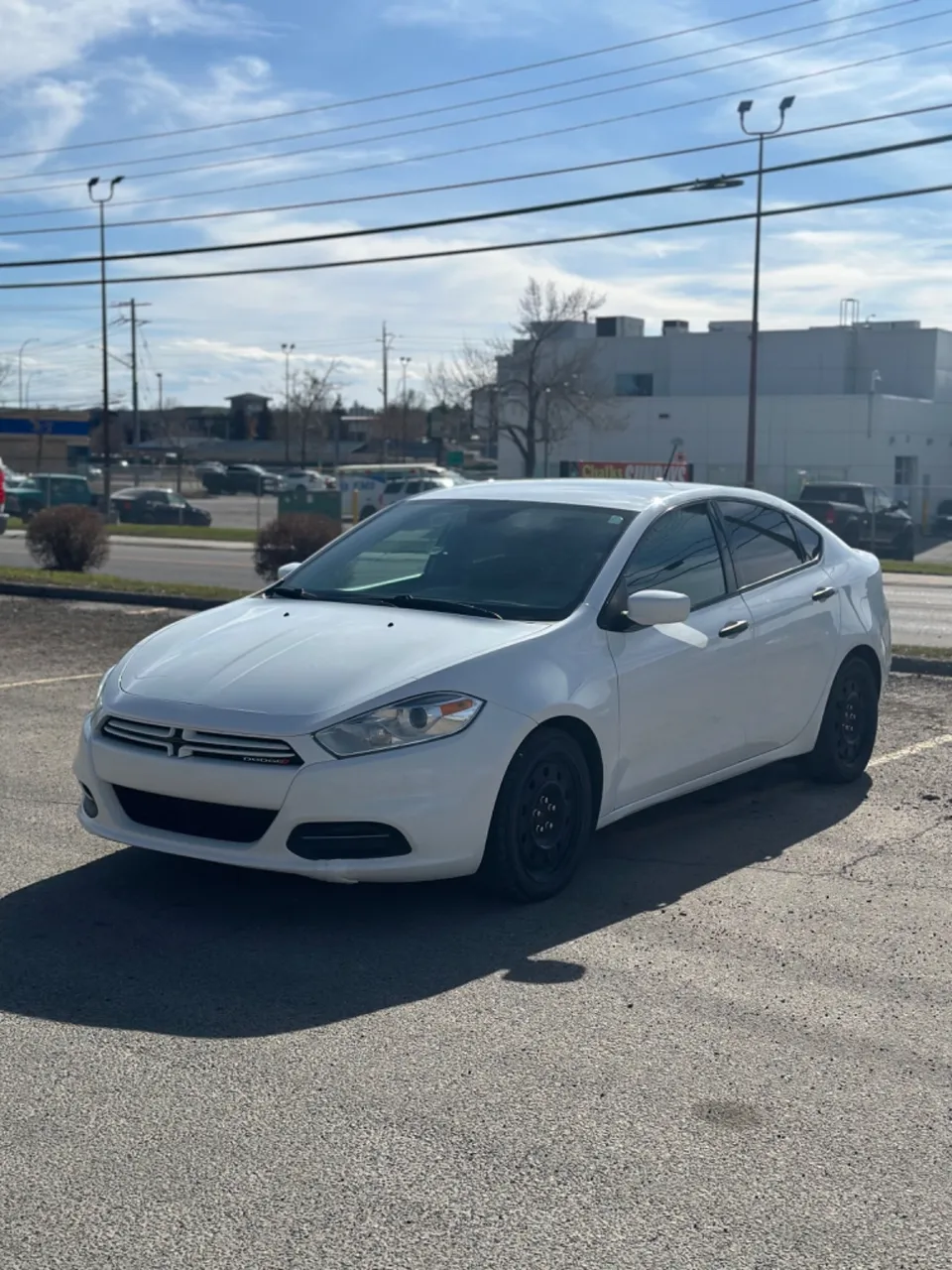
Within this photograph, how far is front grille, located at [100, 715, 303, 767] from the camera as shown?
5.29m

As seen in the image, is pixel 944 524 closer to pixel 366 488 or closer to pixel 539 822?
pixel 366 488

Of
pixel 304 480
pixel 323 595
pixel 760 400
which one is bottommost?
pixel 304 480

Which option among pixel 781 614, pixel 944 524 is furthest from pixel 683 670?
pixel 944 524

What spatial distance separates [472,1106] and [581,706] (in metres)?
2.06

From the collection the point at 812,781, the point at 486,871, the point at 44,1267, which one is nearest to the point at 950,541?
the point at 812,781

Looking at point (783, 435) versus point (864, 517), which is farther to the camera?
point (783, 435)

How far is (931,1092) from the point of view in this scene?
421cm

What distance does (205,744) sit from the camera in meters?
5.39

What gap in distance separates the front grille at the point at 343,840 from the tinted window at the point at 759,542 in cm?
248

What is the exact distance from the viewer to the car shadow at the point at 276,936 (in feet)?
15.7

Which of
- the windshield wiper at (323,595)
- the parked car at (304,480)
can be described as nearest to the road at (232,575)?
the windshield wiper at (323,595)

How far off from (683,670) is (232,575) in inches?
753

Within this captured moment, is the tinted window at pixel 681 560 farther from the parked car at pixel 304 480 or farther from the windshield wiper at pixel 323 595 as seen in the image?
the parked car at pixel 304 480

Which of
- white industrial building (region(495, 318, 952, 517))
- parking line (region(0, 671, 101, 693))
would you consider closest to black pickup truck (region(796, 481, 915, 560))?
white industrial building (region(495, 318, 952, 517))
